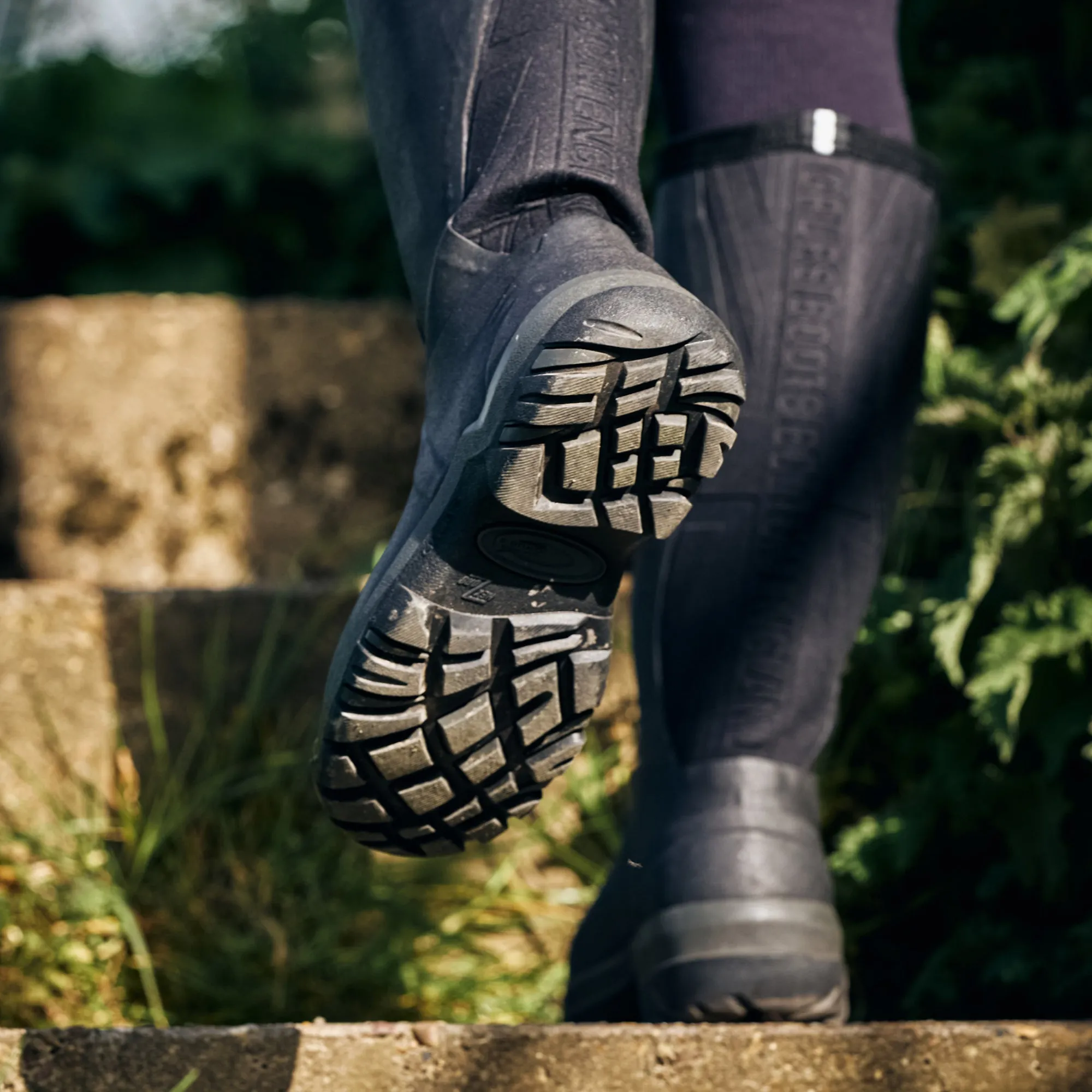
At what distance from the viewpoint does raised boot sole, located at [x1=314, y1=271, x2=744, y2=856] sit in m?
0.79

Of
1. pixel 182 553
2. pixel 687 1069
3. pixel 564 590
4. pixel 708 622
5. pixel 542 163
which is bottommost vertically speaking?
pixel 182 553

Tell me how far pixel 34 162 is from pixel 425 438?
2.15 metres

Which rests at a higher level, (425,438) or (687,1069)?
(425,438)

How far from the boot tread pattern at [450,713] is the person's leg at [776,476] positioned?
0.67 ft

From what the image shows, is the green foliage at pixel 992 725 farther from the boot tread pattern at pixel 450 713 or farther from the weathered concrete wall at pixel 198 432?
the weathered concrete wall at pixel 198 432

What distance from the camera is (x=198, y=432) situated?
2326mm

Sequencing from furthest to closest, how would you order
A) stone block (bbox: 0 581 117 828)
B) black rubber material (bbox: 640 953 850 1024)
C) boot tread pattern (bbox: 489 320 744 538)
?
stone block (bbox: 0 581 117 828) < black rubber material (bbox: 640 953 850 1024) < boot tread pattern (bbox: 489 320 744 538)

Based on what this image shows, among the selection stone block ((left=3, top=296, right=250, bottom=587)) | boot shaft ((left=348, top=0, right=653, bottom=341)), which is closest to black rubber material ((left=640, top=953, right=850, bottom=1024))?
boot shaft ((left=348, top=0, right=653, bottom=341))

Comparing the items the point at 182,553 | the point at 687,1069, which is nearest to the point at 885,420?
the point at 687,1069

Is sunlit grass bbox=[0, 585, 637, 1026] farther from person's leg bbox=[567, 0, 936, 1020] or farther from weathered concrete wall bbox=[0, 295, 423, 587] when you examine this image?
weathered concrete wall bbox=[0, 295, 423, 587]

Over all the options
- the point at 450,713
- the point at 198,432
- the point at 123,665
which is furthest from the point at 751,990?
the point at 198,432

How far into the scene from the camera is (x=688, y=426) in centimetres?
82

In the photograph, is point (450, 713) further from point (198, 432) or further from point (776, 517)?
point (198, 432)

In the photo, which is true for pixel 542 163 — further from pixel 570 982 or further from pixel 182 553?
pixel 182 553
